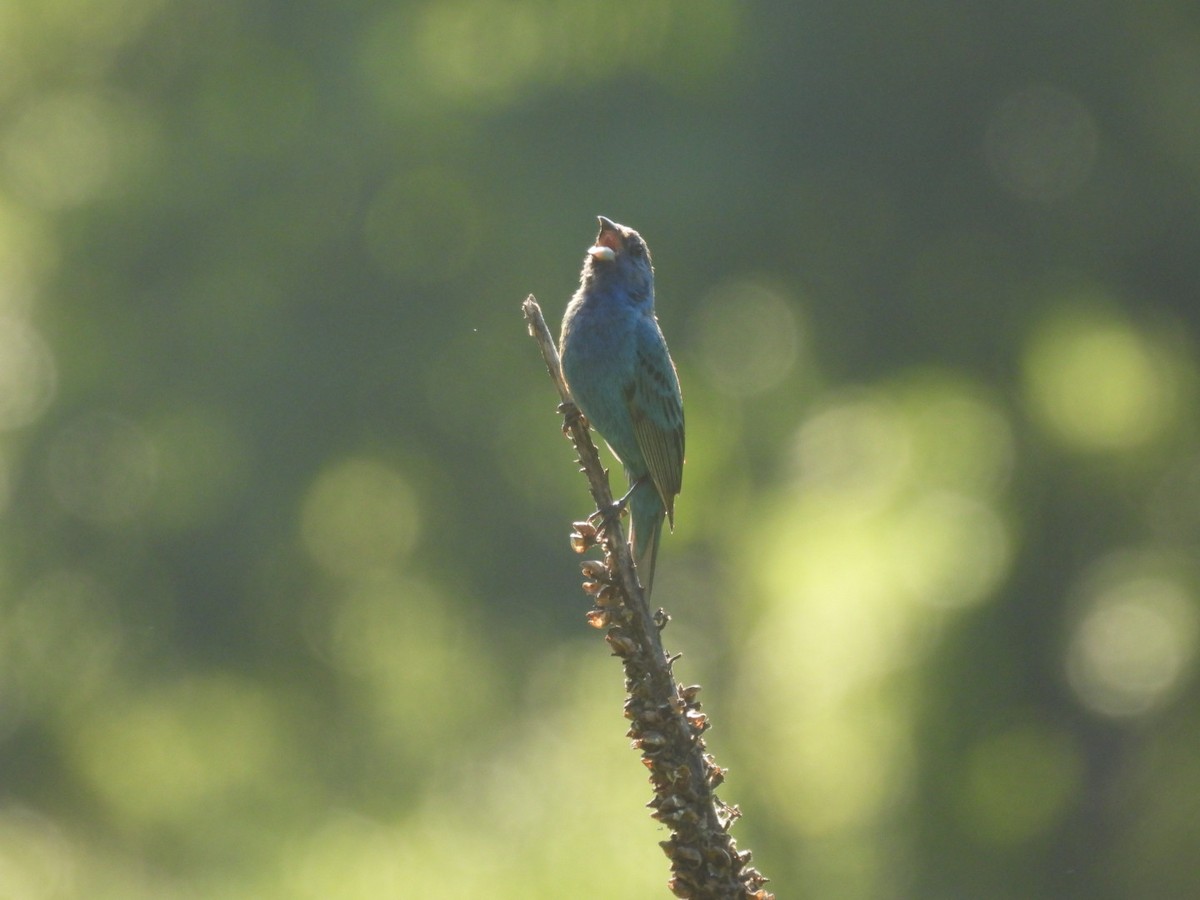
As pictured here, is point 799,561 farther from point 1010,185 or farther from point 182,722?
point 182,722

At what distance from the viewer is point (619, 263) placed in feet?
16.4

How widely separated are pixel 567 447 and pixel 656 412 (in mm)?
3244

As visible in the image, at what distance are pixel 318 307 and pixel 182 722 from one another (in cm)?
269

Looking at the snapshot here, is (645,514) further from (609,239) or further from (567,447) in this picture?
(567,447)

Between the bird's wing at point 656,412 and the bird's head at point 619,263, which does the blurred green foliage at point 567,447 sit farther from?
the bird's wing at point 656,412

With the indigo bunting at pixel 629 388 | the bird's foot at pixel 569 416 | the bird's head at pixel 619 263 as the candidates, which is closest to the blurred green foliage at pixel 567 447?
the bird's head at pixel 619 263

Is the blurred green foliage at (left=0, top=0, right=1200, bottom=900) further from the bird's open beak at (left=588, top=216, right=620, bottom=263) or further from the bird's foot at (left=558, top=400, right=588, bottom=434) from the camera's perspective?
the bird's foot at (left=558, top=400, right=588, bottom=434)

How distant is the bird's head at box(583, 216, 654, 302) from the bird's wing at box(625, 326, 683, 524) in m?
0.25

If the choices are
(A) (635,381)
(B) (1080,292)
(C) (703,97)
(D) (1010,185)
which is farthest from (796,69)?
(A) (635,381)

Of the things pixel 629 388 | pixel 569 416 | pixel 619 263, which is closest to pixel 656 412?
pixel 629 388

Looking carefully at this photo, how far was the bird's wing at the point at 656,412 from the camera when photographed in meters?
4.62

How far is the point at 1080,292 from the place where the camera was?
8.52 m

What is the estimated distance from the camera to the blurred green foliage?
24.7 ft

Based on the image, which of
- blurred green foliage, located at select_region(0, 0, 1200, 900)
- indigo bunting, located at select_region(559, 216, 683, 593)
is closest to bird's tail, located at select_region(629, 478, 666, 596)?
indigo bunting, located at select_region(559, 216, 683, 593)
